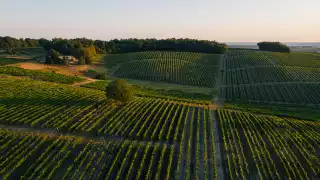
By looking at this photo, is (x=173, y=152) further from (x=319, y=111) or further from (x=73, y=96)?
(x=319, y=111)

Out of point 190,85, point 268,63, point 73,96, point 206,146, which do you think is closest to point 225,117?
point 206,146

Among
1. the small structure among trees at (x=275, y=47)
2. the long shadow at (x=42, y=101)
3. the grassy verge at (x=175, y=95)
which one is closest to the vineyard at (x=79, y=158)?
the long shadow at (x=42, y=101)

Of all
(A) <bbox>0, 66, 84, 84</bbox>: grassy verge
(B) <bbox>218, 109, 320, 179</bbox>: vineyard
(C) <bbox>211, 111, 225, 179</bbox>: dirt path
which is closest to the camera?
(C) <bbox>211, 111, 225, 179</bbox>: dirt path

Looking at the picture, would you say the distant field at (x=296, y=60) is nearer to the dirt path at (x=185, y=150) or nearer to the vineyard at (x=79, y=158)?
the dirt path at (x=185, y=150)

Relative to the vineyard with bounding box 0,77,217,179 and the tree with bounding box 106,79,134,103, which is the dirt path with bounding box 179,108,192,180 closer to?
the vineyard with bounding box 0,77,217,179

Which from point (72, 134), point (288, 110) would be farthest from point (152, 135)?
point (288, 110)

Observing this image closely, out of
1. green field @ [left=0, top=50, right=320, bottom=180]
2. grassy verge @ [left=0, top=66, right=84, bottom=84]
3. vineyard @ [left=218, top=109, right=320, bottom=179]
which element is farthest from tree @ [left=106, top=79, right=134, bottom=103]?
grassy verge @ [left=0, top=66, right=84, bottom=84]
